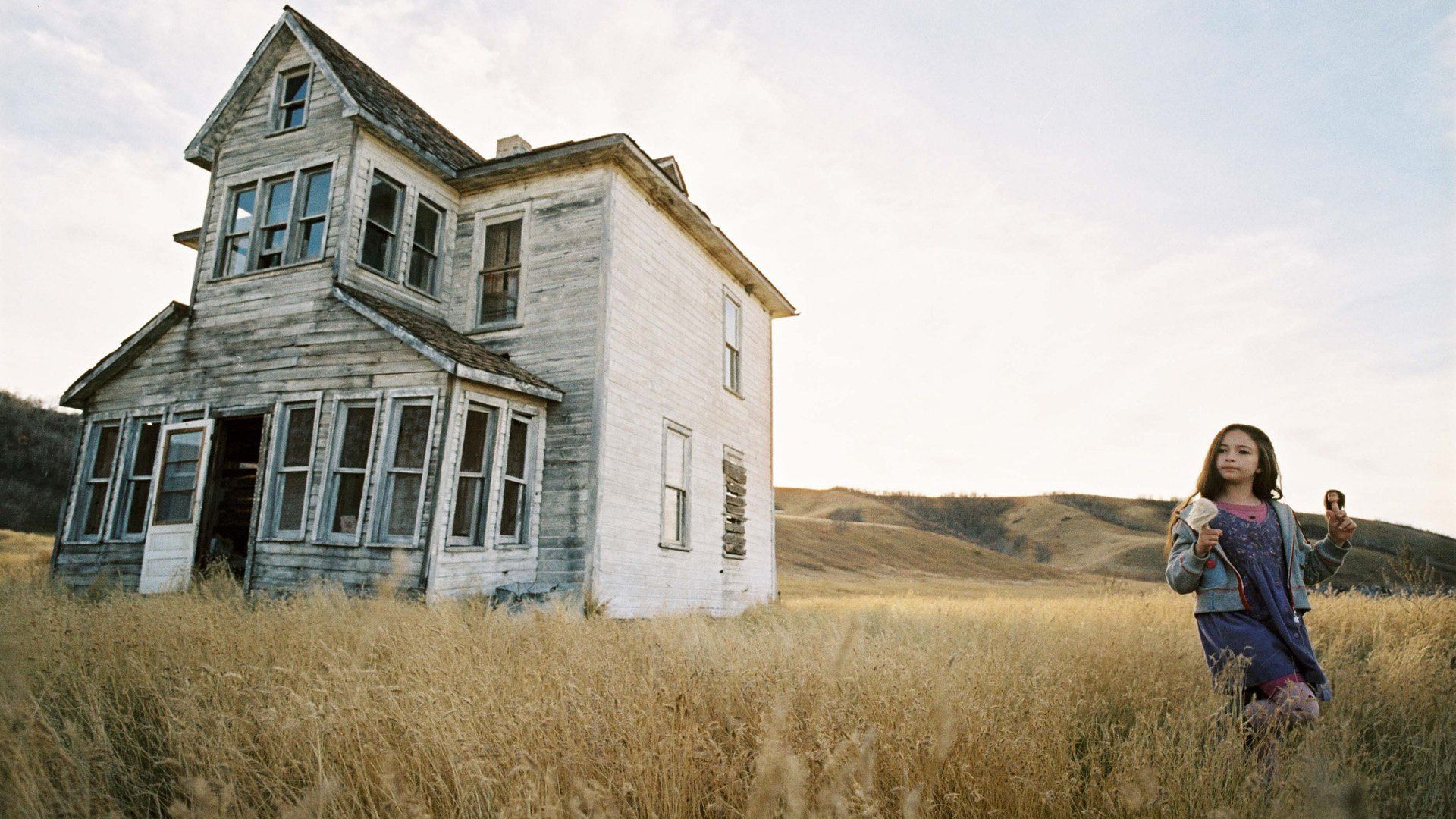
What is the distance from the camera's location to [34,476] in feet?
111

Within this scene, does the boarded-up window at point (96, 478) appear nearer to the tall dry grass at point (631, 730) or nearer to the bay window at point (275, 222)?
the bay window at point (275, 222)

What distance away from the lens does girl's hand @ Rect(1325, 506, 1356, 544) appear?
11.8 feet

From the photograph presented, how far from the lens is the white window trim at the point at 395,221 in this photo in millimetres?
11016

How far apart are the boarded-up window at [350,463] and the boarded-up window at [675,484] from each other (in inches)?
170

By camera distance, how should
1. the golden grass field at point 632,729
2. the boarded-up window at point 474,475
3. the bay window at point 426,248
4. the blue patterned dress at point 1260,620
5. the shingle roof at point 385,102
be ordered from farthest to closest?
1. the bay window at point 426,248
2. the shingle roof at point 385,102
3. the boarded-up window at point 474,475
4. the blue patterned dress at point 1260,620
5. the golden grass field at point 632,729

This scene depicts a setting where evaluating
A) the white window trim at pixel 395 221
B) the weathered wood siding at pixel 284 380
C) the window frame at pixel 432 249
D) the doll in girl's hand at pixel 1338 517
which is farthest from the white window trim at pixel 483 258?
the doll in girl's hand at pixel 1338 517

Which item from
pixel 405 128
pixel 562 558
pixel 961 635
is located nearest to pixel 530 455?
pixel 562 558

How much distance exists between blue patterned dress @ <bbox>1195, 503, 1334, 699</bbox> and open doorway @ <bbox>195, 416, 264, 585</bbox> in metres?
10.9

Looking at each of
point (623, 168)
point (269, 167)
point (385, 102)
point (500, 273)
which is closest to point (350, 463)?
point (500, 273)

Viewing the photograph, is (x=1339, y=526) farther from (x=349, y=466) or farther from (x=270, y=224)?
(x=270, y=224)

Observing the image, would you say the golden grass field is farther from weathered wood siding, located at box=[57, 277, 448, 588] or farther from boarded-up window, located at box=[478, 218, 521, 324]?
boarded-up window, located at box=[478, 218, 521, 324]

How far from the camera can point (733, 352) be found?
15383 millimetres

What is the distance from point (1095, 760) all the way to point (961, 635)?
398 cm

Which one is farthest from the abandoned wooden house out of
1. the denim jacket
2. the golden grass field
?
the denim jacket
